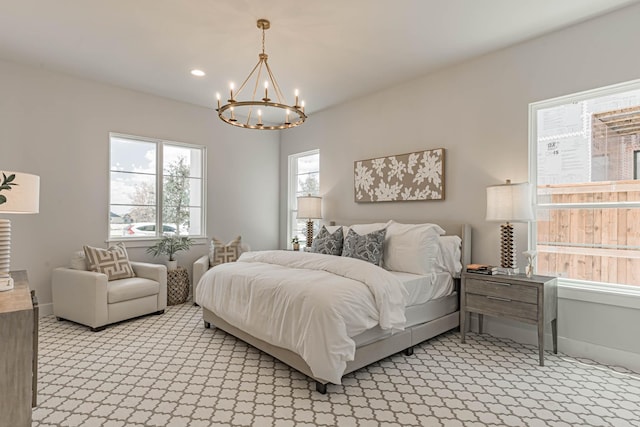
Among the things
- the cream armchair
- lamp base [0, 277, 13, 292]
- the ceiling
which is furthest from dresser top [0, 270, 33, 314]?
the ceiling

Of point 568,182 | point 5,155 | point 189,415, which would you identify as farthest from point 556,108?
point 5,155

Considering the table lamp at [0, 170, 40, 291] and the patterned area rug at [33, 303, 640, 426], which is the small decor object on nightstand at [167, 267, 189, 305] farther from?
the table lamp at [0, 170, 40, 291]

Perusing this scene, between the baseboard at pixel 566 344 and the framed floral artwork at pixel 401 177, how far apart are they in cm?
143

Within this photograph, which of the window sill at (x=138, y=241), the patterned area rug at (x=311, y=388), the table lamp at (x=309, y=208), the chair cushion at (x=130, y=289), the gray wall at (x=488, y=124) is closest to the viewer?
the patterned area rug at (x=311, y=388)

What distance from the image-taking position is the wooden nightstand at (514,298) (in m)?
2.81

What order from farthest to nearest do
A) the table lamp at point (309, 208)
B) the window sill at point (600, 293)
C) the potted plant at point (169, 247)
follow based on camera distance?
the table lamp at point (309, 208) < the potted plant at point (169, 247) < the window sill at point (600, 293)

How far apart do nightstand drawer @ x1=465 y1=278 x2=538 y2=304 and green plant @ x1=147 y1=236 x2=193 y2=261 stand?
12.1ft

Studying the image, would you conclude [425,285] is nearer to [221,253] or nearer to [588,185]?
[588,185]

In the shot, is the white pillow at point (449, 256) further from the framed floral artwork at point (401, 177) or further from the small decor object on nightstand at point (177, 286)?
the small decor object on nightstand at point (177, 286)

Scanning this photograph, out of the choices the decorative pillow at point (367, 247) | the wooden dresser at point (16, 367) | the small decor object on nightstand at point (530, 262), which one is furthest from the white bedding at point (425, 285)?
the wooden dresser at point (16, 367)

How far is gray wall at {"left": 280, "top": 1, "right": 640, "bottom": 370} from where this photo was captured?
288 cm

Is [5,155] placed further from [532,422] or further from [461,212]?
[532,422]

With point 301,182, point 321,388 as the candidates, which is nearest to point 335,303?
point 321,388

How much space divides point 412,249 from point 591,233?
1526 mm
